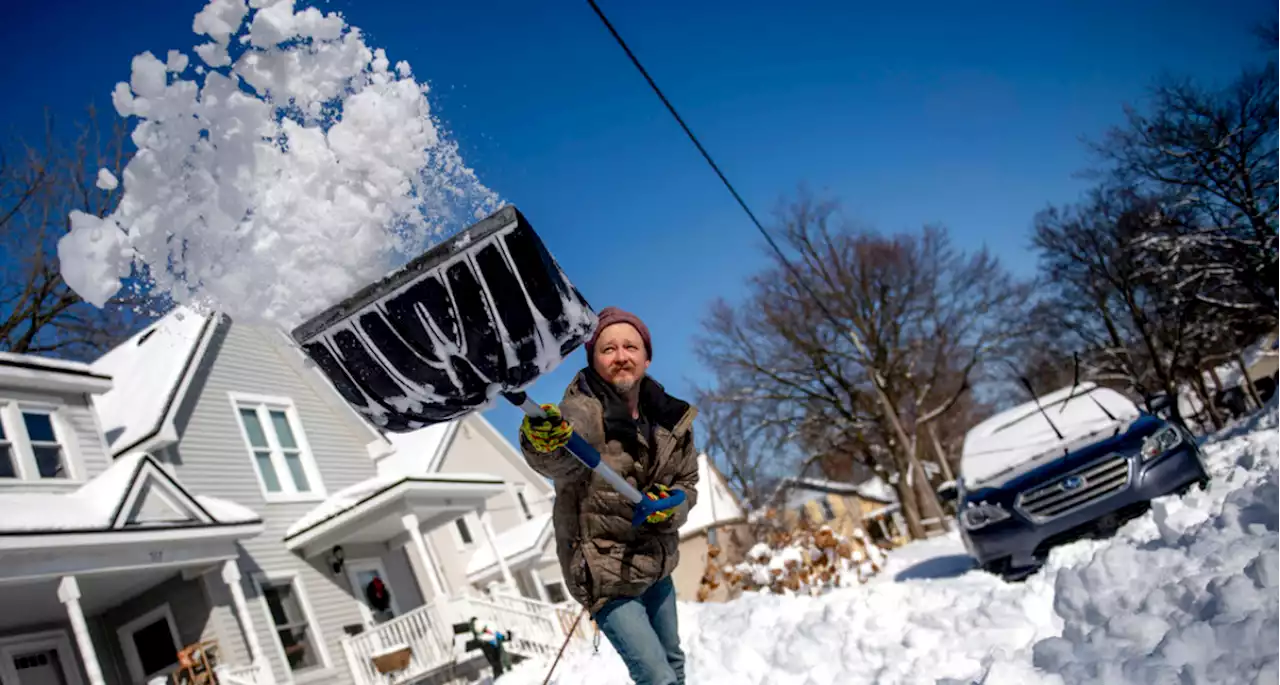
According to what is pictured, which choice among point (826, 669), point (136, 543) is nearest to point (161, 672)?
point (136, 543)

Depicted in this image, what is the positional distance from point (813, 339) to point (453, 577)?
1448 cm

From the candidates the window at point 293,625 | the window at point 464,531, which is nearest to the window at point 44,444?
the window at point 293,625

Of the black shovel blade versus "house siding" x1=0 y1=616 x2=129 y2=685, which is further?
"house siding" x1=0 y1=616 x2=129 y2=685

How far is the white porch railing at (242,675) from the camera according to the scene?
10945 millimetres

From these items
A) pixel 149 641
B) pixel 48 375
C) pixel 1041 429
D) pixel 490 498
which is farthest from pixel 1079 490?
pixel 490 498

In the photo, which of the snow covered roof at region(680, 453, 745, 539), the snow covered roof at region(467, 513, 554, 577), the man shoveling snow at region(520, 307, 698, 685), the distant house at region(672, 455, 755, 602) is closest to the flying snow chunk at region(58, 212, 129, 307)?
the man shoveling snow at region(520, 307, 698, 685)

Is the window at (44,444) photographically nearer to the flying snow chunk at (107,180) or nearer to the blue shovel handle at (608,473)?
the flying snow chunk at (107,180)

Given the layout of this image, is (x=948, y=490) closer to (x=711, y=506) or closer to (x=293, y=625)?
(x=293, y=625)

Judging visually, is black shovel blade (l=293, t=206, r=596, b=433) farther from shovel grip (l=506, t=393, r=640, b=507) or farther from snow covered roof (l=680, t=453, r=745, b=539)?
snow covered roof (l=680, t=453, r=745, b=539)

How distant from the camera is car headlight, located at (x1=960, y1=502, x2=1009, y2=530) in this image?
6.88 metres

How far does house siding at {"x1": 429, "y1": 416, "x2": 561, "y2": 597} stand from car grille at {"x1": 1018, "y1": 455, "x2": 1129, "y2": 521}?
12.8 meters

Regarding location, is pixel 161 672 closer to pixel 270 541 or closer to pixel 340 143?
pixel 270 541

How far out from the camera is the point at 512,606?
46.7 feet

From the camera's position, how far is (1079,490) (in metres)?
6.59
